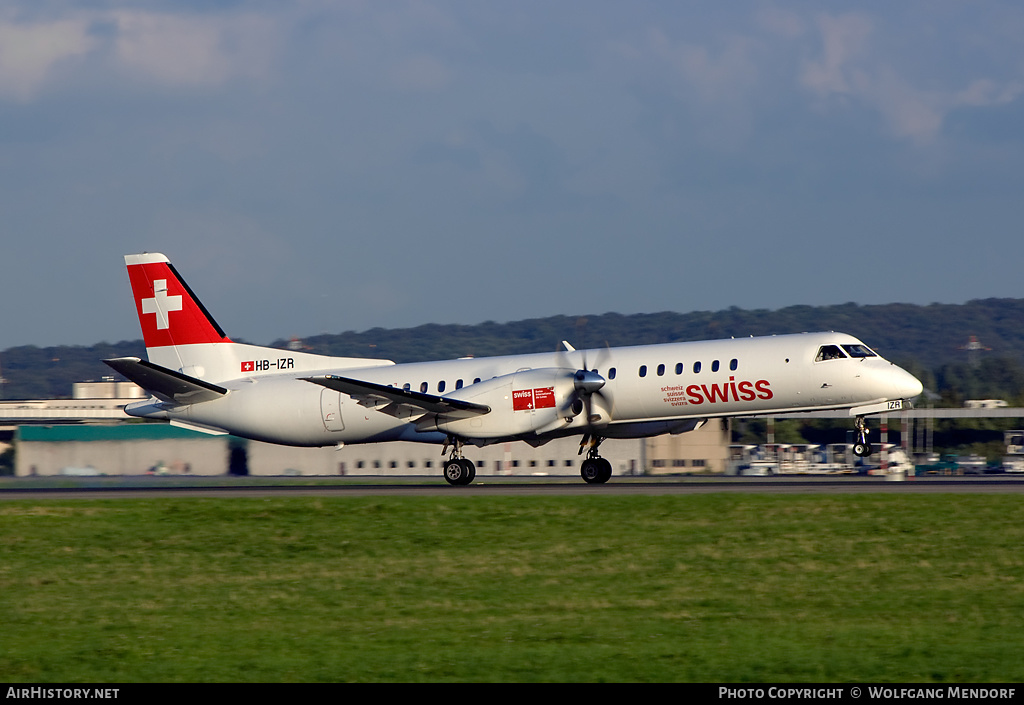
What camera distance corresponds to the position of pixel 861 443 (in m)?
29.6

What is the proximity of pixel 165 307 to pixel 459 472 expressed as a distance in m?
11.0

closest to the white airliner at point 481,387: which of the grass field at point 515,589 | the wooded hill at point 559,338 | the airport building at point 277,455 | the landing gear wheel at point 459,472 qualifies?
the landing gear wheel at point 459,472

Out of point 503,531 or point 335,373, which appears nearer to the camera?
point 503,531

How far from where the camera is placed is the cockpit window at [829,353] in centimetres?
2953

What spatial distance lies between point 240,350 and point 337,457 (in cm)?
1871

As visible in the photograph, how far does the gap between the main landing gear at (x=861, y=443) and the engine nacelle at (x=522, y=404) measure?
23.7ft

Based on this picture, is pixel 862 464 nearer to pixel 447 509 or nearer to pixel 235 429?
pixel 235 429

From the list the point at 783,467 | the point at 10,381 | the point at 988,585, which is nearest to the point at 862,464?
the point at 783,467

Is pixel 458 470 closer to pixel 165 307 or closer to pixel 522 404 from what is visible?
pixel 522 404

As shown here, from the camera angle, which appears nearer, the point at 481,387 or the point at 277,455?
the point at 481,387

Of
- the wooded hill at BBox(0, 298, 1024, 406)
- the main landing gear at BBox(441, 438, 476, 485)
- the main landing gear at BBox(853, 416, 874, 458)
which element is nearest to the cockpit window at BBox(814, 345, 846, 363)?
the main landing gear at BBox(853, 416, 874, 458)

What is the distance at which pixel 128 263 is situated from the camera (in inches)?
1399

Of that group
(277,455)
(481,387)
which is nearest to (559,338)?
(277,455)

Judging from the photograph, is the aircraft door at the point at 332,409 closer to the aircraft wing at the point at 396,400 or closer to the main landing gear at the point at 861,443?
the aircraft wing at the point at 396,400
